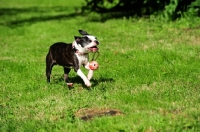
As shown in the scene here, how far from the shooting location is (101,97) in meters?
8.69

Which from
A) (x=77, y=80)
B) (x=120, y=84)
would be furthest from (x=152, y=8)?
(x=120, y=84)

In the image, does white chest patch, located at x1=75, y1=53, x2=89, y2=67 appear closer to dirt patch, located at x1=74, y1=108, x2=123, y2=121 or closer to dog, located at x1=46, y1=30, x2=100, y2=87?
dog, located at x1=46, y1=30, x2=100, y2=87

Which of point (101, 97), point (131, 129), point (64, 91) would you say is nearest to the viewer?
point (131, 129)

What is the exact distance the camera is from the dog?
8836 millimetres

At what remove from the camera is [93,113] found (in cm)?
776

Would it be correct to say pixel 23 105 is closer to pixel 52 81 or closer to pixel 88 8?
pixel 52 81

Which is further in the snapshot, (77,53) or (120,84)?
(120,84)

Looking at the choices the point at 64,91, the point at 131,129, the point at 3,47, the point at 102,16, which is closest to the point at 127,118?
the point at 131,129

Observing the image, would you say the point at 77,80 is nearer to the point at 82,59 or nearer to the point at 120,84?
the point at 120,84

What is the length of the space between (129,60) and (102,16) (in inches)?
477

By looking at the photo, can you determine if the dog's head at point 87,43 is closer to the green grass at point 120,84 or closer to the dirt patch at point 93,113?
the green grass at point 120,84

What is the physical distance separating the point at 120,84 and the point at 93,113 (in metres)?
2.14

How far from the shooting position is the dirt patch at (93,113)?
299 inches

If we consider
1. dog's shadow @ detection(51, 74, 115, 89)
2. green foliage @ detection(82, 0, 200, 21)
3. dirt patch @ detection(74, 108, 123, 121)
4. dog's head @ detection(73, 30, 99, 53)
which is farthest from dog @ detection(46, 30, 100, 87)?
green foliage @ detection(82, 0, 200, 21)
